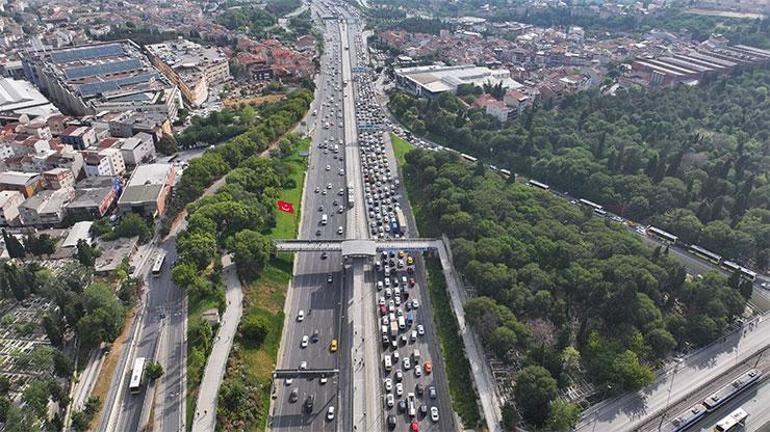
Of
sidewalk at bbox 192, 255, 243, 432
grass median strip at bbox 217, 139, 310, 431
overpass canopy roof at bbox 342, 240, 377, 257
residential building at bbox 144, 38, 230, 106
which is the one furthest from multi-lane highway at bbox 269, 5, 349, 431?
residential building at bbox 144, 38, 230, 106

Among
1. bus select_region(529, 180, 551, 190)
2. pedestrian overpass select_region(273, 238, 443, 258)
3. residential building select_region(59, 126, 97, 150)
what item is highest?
residential building select_region(59, 126, 97, 150)

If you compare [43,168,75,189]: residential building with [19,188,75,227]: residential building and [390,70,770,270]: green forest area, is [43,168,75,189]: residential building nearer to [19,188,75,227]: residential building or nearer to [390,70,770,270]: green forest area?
[19,188,75,227]: residential building

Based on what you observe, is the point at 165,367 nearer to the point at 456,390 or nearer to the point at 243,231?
the point at 243,231

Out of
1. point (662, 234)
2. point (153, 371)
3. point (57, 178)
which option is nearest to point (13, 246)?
point (57, 178)

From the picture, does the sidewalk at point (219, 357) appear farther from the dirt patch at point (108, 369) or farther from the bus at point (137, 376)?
the dirt patch at point (108, 369)

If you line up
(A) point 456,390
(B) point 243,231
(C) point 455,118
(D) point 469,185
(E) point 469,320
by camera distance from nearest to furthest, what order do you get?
(A) point 456,390
(E) point 469,320
(B) point 243,231
(D) point 469,185
(C) point 455,118

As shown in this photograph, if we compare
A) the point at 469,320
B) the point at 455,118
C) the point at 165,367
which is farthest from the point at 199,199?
the point at 455,118
